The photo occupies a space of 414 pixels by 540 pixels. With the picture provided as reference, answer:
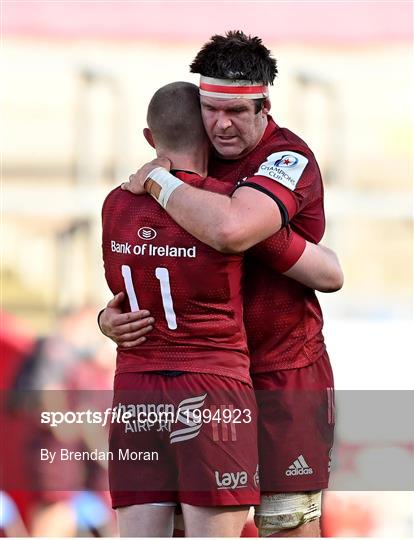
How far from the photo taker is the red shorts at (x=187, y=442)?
297 centimetres

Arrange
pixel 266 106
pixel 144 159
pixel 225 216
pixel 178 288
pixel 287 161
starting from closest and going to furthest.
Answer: pixel 225 216
pixel 178 288
pixel 287 161
pixel 266 106
pixel 144 159

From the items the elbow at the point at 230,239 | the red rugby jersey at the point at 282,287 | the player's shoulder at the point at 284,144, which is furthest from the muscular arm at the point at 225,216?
the player's shoulder at the point at 284,144

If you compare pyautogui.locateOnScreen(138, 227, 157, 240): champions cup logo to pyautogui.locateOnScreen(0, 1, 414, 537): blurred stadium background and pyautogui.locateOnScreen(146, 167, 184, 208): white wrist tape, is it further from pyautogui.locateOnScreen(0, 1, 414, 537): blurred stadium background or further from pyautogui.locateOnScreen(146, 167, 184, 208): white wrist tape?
pyautogui.locateOnScreen(0, 1, 414, 537): blurred stadium background

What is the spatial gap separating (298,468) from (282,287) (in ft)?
1.95

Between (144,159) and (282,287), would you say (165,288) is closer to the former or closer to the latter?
(282,287)

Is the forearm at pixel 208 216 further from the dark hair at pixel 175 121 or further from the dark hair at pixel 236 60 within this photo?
the dark hair at pixel 236 60

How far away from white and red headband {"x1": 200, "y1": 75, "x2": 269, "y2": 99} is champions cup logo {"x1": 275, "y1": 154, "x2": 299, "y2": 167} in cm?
22

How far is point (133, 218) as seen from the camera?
9.98 feet

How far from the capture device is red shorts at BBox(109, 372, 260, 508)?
2.97m

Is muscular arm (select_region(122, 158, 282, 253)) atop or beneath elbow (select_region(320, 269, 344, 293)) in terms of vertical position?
atop

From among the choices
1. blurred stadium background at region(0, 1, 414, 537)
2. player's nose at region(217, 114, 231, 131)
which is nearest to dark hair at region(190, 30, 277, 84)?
player's nose at region(217, 114, 231, 131)

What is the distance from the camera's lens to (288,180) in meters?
3.02

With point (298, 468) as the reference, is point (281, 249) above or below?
above

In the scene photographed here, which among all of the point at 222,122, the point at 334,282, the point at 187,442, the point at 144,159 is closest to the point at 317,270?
the point at 334,282
